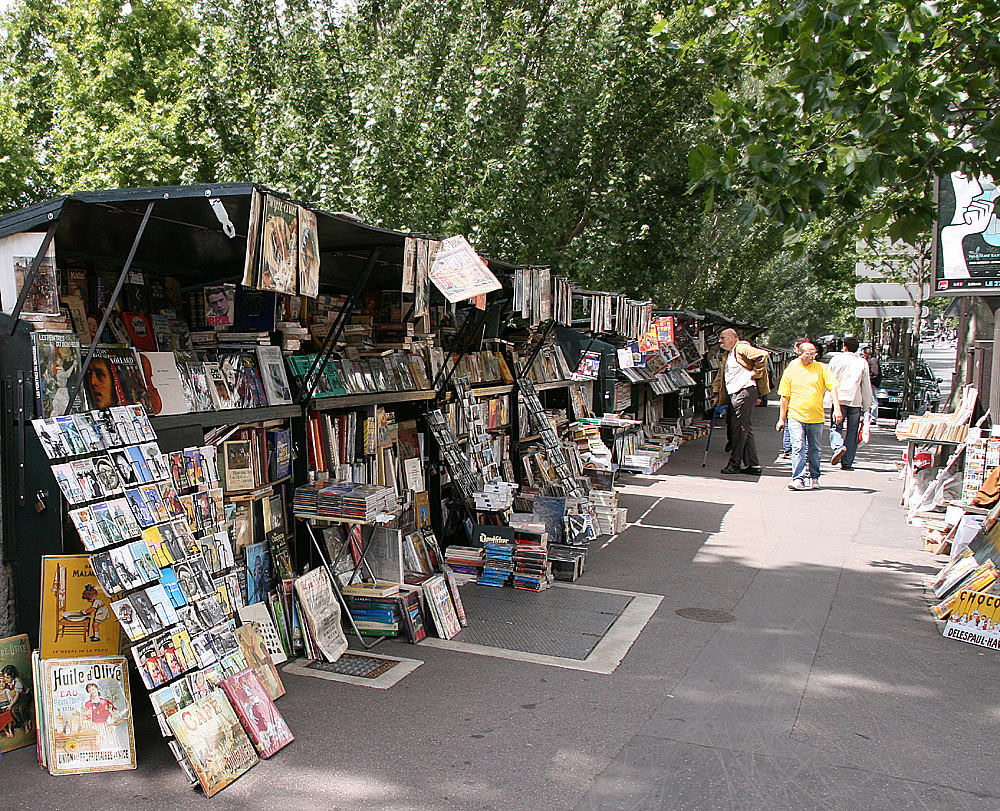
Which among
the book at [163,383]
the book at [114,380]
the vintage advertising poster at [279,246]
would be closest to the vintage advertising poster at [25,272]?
the book at [114,380]

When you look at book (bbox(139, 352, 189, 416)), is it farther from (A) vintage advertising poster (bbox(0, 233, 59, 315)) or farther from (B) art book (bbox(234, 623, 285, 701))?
(B) art book (bbox(234, 623, 285, 701))

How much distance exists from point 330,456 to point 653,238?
11.1m

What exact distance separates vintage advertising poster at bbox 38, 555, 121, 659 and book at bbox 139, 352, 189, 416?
102 centimetres

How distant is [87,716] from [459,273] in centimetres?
362

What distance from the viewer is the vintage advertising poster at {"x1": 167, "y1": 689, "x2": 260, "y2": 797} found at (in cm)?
378

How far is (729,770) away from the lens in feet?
13.3

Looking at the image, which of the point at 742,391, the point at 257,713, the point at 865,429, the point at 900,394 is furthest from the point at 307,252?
the point at 900,394

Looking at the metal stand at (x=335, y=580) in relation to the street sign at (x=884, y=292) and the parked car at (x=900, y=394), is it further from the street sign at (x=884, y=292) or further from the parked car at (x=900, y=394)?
the street sign at (x=884, y=292)

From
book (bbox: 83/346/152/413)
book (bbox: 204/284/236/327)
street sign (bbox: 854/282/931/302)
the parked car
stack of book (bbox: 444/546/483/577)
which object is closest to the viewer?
book (bbox: 83/346/152/413)

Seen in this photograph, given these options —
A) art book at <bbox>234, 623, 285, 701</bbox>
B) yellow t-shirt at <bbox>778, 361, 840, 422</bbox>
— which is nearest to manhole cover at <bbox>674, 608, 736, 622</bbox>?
Answer: art book at <bbox>234, 623, 285, 701</bbox>

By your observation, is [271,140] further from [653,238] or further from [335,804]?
[335,804]

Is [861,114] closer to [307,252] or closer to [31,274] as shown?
[307,252]

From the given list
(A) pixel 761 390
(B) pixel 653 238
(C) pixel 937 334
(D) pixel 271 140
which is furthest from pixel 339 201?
(C) pixel 937 334

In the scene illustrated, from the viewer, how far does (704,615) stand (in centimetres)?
652
